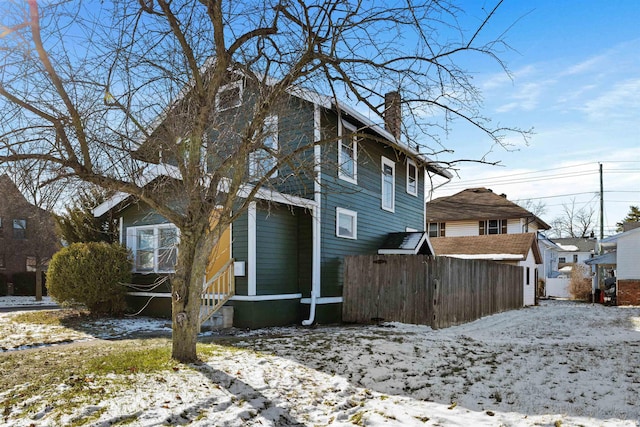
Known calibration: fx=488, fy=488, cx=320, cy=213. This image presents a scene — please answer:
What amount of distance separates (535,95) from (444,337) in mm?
4902

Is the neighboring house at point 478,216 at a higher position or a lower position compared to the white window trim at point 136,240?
higher

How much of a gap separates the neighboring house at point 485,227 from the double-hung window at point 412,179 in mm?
6580

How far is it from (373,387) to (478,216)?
26.5m

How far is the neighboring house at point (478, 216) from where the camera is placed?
2998cm

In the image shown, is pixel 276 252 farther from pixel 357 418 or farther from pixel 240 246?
pixel 357 418

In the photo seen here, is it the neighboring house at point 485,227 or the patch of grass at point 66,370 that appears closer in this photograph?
the patch of grass at point 66,370

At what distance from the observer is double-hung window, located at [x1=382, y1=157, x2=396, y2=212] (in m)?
15.6

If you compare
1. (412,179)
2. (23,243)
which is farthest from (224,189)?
(23,243)

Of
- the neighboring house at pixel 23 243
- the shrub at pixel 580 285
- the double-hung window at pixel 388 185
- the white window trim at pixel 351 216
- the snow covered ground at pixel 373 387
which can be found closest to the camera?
the snow covered ground at pixel 373 387

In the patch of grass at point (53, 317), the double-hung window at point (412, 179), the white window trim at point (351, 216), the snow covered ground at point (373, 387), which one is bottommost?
the patch of grass at point (53, 317)

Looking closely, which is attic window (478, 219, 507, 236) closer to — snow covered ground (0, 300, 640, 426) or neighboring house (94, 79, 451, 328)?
neighboring house (94, 79, 451, 328)

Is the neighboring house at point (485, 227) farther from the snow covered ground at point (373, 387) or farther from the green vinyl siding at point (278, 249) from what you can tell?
the snow covered ground at point (373, 387)

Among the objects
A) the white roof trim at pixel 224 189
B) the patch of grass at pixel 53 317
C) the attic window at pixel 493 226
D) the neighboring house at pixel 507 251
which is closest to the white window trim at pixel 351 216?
the white roof trim at pixel 224 189

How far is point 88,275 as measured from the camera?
12125 mm
